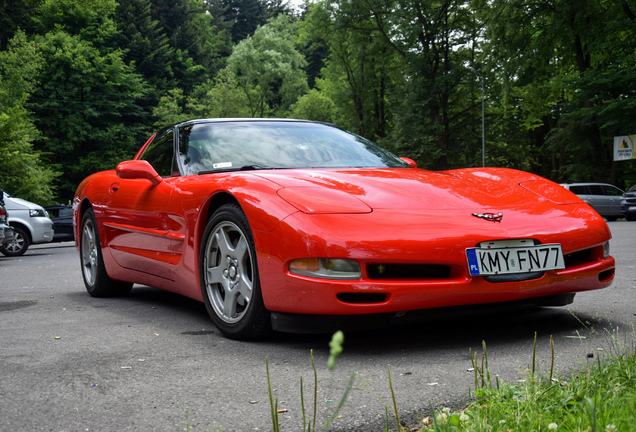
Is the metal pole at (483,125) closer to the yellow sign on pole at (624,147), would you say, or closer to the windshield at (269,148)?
the yellow sign on pole at (624,147)

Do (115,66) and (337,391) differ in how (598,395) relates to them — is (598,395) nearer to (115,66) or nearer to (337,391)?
(337,391)

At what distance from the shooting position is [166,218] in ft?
14.3

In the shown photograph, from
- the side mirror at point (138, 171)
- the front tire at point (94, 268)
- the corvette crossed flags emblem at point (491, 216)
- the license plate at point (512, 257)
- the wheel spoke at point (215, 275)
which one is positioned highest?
the side mirror at point (138, 171)

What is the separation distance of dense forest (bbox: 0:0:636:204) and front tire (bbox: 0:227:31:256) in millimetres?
5489

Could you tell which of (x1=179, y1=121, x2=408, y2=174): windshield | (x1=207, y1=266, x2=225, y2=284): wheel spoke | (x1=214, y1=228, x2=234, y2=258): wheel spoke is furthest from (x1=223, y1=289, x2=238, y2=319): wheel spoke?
(x1=179, y1=121, x2=408, y2=174): windshield

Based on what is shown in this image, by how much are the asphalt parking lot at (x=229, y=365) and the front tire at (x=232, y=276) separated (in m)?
0.10

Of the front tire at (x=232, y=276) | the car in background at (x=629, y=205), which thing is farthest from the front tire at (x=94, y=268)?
the car in background at (x=629, y=205)

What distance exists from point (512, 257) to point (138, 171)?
2544mm

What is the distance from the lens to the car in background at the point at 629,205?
2409cm

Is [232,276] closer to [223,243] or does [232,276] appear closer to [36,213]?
[223,243]

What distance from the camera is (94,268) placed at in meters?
5.74

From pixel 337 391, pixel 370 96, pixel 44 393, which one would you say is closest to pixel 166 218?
pixel 44 393

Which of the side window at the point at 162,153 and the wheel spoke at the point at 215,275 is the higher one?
the side window at the point at 162,153

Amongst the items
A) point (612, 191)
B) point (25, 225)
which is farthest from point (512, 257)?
point (612, 191)
